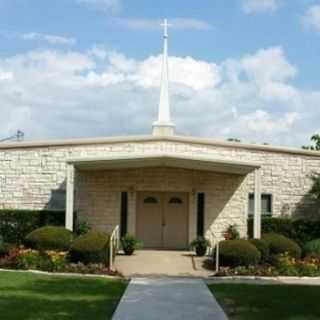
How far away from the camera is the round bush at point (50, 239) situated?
24656 millimetres

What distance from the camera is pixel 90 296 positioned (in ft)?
53.4

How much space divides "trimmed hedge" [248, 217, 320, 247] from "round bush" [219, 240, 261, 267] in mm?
6037

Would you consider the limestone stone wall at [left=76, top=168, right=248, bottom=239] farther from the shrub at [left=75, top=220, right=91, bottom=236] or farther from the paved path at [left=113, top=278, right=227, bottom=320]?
the paved path at [left=113, top=278, right=227, bottom=320]

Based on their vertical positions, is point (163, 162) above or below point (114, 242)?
A: above

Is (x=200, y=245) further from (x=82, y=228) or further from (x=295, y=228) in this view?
(x=82, y=228)

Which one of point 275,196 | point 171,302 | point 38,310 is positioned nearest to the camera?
point 38,310

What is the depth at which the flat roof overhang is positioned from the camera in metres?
27.4

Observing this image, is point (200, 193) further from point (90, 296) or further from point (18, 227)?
point (90, 296)

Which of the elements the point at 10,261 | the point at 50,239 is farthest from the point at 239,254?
the point at 10,261

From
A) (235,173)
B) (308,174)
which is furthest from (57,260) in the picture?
(308,174)

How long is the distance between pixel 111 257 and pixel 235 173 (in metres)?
7.87

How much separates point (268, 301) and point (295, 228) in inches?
559

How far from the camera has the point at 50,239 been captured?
81.1 ft

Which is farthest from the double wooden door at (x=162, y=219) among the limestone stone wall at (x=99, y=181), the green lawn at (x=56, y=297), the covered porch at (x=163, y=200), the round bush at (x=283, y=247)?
the green lawn at (x=56, y=297)
